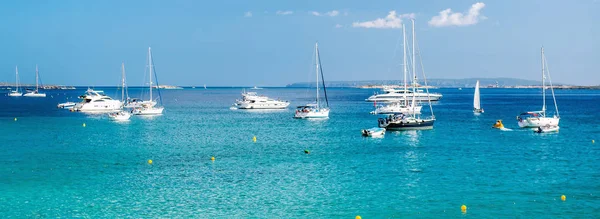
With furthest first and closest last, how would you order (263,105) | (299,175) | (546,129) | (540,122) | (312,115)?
1. (263,105)
2. (312,115)
3. (540,122)
4. (546,129)
5. (299,175)

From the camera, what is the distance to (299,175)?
38375 mm

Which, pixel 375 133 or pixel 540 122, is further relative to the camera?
pixel 540 122

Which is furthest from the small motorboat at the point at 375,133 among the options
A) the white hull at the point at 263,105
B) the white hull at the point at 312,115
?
the white hull at the point at 263,105

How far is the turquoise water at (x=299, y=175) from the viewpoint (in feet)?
97.5

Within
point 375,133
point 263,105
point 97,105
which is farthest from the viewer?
point 263,105

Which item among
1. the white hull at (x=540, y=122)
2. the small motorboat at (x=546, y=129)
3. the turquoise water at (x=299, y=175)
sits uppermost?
the white hull at (x=540, y=122)

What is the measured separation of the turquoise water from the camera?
29.7 m

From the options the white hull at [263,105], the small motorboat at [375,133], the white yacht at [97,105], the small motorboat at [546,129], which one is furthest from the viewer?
the white hull at [263,105]

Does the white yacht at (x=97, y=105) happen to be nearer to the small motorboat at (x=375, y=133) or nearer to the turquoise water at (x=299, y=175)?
the turquoise water at (x=299, y=175)

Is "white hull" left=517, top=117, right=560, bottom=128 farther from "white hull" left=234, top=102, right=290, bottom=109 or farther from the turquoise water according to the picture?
"white hull" left=234, top=102, right=290, bottom=109

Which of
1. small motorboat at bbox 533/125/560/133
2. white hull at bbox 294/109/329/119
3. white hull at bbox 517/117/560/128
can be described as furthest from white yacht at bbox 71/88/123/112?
small motorboat at bbox 533/125/560/133

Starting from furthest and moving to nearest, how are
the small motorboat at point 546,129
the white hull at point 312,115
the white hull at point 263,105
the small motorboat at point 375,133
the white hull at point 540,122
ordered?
the white hull at point 263,105, the white hull at point 312,115, the white hull at point 540,122, the small motorboat at point 546,129, the small motorboat at point 375,133

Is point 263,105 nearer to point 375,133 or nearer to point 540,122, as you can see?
Result: point 375,133

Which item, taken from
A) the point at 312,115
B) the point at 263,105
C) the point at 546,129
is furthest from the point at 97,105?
the point at 546,129
